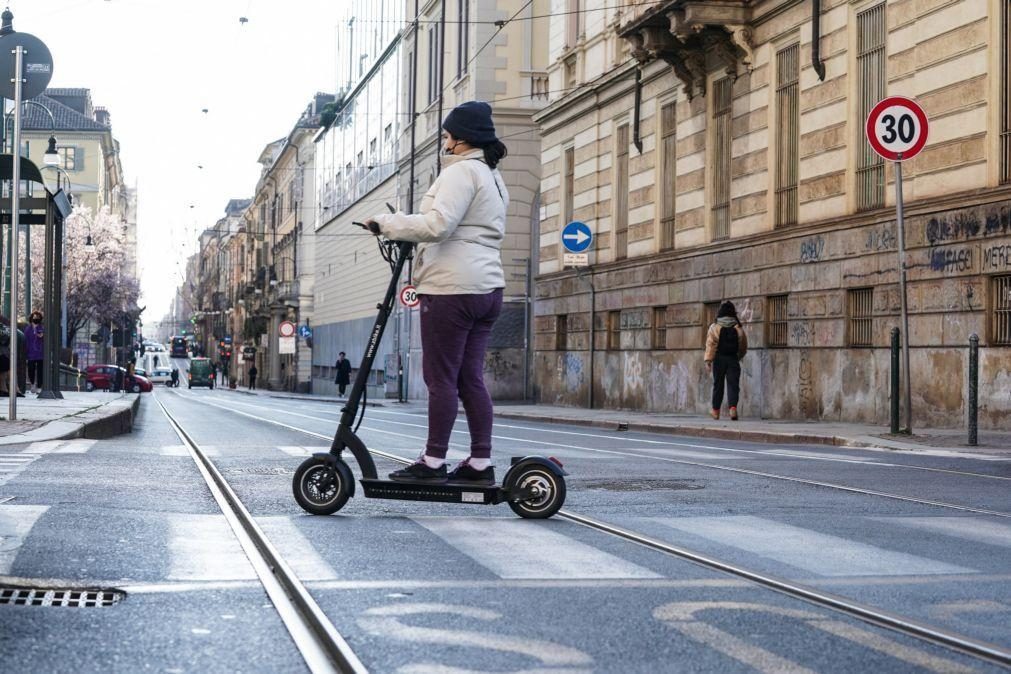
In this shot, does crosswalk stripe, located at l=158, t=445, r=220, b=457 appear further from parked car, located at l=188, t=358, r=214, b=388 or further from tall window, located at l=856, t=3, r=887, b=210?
parked car, located at l=188, t=358, r=214, b=388

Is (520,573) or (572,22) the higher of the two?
(572,22)

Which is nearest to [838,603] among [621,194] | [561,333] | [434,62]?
[621,194]

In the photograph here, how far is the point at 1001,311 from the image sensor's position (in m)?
17.6

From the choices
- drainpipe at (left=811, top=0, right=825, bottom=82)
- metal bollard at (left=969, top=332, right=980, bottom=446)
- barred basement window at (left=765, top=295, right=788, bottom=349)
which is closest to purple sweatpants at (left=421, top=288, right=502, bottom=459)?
metal bollard at (left=969, top=332, right=980, bottom=446)

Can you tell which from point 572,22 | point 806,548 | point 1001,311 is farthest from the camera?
point 572,22

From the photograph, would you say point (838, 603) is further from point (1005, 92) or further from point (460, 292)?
point (1005, 92)

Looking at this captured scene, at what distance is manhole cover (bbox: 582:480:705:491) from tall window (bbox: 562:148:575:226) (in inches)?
1032

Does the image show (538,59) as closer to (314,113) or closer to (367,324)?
(367,324)

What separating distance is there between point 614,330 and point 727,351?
9391 mm

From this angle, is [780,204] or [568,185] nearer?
[780,204]

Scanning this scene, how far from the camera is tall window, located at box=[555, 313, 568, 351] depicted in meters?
35.3

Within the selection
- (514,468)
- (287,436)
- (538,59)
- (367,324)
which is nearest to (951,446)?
(287,436)

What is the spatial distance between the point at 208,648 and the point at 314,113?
298 ft

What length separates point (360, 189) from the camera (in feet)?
205
